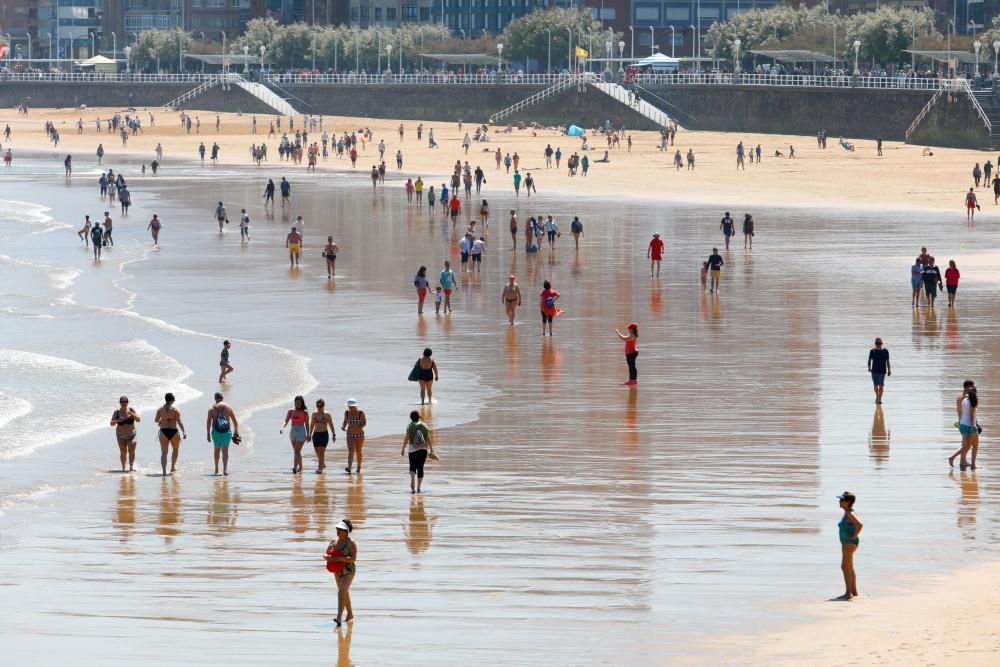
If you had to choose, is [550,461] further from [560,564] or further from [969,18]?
[969,18]

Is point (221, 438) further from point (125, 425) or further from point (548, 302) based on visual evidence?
point (548, 302)

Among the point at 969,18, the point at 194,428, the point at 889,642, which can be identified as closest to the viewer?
the point at 889,642

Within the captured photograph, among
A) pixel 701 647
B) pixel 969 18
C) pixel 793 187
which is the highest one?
pixel 969 18

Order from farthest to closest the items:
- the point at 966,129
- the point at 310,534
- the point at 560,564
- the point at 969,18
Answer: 1. the point at 969,18
2. the point at 966,129
3. the point at 310,534
4. the point at 560,564

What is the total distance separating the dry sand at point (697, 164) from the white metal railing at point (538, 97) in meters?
2.15

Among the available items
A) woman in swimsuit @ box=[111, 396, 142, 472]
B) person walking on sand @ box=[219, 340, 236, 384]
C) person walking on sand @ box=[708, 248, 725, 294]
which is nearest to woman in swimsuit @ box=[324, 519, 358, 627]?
woman in swimsuit @ box=[111, 396, 142, 472]

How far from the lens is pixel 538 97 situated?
118688 millimetres

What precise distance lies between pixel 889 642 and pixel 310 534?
6.73 m

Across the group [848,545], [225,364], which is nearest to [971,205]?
[225,364]

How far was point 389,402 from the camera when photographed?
27.8m

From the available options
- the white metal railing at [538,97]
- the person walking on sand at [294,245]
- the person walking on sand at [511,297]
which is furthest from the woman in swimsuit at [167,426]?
the white metal railing at [538,97]

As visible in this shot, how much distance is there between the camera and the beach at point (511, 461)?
625 inches

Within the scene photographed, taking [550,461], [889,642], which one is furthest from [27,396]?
[889,642]

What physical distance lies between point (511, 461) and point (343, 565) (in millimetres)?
7386
